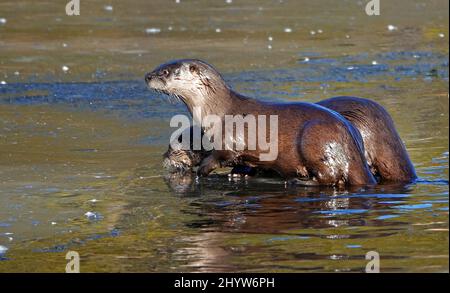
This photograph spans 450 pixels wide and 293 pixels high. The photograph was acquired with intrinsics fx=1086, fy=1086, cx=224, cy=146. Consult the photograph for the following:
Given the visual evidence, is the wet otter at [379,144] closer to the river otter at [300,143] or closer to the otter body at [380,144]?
the otter body at [380,144]

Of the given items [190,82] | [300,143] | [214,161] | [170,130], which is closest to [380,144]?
[300,143]

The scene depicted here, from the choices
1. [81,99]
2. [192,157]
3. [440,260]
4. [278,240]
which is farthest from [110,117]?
[440,260]

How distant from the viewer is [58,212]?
6.47 metres

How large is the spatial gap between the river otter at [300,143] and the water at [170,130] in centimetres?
14

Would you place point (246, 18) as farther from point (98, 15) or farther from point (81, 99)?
point (81, 99)

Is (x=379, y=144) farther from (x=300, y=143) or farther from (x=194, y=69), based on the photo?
(x=194, y=69)

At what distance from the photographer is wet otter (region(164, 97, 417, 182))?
24.0ft

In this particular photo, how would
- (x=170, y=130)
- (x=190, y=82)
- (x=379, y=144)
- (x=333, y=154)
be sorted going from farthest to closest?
(x=170, y=130) → (x=190, y=82) → (x=379, y=144) → (x=333, y=154)

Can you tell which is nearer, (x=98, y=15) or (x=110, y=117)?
(x=110, y=117)

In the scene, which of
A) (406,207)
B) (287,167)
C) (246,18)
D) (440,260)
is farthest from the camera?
(246,18)

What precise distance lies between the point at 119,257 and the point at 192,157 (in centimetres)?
246

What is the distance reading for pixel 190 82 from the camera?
25.2ft

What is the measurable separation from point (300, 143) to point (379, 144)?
2.08 feet

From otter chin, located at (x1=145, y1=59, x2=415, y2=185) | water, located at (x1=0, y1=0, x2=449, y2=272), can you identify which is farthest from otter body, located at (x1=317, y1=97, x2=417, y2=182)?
water, located at (x1=0, y1=0, x2=449, y2=272)
